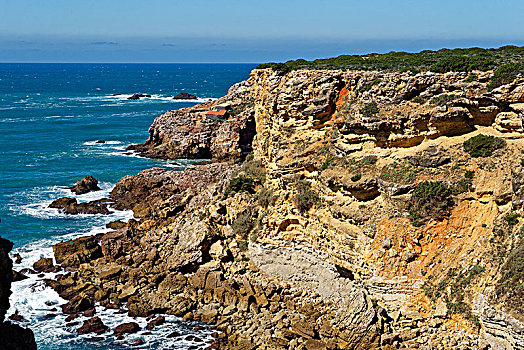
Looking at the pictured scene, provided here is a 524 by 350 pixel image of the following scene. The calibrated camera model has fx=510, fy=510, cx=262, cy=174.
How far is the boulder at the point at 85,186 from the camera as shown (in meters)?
58.3

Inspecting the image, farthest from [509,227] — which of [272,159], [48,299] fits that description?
[48,299]

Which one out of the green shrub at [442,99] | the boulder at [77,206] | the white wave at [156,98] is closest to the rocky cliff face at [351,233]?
the green shrub at [442,99]

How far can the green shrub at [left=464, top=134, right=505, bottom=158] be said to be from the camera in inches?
1067

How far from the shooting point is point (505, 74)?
27.7 m

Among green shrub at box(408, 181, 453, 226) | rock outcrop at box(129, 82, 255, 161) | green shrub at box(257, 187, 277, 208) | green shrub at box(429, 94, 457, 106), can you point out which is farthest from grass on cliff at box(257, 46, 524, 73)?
rock outcrop at box(129, 82, 255, 161)

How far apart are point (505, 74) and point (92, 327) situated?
2796cm

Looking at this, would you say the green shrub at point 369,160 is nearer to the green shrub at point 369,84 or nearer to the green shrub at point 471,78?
the green shrub at point 369,84

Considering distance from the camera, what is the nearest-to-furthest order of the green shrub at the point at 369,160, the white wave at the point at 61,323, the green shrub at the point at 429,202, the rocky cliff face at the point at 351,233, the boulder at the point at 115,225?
1. the rocky cliff face at the point at 351,233
2. the green shrub at the point at 429,202
3. the white wave at the point at 61,323
4. the green shrub at the point at 369,160
5. the boulder at the point at 115,225

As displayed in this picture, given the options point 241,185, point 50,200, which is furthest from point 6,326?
point 50,200

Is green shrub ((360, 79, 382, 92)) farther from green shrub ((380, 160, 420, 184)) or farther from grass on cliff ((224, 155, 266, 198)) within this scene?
grass on cliff ((224, 155, 266, 198))

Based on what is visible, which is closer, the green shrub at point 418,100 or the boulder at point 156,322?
the green shrub at point 418,100

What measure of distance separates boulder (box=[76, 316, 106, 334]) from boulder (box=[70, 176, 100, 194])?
96.6ft

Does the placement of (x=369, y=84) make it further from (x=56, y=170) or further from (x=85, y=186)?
(x=56, y=170)

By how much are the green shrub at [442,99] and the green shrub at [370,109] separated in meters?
3.29
